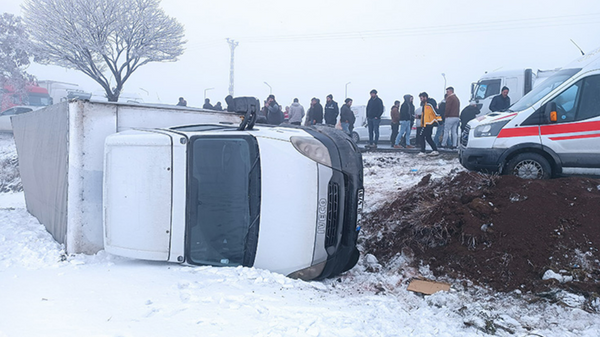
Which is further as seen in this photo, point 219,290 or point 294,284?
point 294,284

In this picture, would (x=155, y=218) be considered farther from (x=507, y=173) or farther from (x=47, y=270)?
(x=507, y=173)

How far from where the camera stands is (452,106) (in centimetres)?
1173

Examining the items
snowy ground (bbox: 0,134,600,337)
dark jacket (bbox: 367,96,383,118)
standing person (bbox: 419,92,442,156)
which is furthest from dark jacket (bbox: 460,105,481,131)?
snowy ground (bbox: 0,134,600,337)

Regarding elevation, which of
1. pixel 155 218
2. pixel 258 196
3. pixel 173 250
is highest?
pixel 258 196

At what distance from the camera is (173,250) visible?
397cm

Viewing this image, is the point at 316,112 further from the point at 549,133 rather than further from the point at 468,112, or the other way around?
the point at 549,133

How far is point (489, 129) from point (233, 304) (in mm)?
5107

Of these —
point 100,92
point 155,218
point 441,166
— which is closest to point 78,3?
point 100,92

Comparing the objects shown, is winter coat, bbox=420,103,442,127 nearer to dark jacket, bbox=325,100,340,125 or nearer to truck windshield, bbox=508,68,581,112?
dark jacket, bbox=325,100,340,125

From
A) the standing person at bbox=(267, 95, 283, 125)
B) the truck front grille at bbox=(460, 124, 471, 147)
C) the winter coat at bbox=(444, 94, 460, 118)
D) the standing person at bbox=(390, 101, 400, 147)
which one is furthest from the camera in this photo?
the standing person at bbox=(390, 101, 400, 147)

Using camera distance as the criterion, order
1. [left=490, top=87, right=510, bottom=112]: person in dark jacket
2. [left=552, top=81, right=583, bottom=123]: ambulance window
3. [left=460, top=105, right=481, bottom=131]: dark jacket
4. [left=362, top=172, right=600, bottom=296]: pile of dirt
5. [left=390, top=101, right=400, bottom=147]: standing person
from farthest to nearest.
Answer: [left=390, top=101, right=400, bottom=147]: standing person < [left=460, top=105, right=481, bottom=131]: dark jacket < [left=490, top=87, right=510, bottom=112]: person in dark jacket < [left=552, top=81, right=583, bottom=123]: ambulance window < [left=362, top=172, right=600, bottom=296]: pile of dirt

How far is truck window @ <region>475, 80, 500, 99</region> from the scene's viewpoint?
15.5 metres

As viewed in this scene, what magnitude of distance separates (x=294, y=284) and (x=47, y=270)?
2320 mm

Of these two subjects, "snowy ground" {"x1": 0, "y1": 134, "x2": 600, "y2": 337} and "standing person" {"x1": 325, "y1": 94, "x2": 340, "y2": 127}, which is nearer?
"snowy ground" {"x1": 0, "y1": 134, "x2": 600, "y2": 337}
